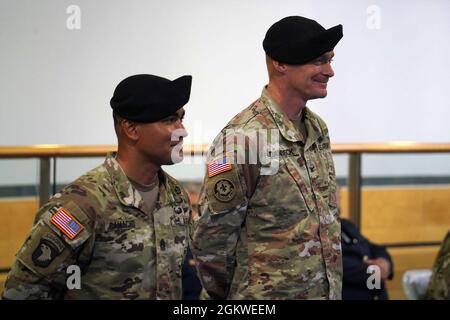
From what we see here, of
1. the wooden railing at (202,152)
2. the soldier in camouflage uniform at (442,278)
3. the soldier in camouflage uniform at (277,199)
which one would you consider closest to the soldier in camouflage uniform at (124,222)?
the soldier in camouflage uniform at (277,199)

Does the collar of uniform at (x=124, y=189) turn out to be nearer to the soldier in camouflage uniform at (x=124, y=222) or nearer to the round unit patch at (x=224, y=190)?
the soldier in camouflage uniform at (x=124, y=222)

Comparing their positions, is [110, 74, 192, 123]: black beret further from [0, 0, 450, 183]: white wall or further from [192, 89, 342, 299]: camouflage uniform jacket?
[0, 0, 450, 183]: white wall

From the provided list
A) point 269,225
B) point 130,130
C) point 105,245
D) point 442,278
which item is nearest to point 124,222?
point 105,245

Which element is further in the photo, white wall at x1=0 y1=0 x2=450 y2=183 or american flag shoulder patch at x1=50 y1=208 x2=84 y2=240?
white wall at x1=0 y1=0 x2=450 y2=183

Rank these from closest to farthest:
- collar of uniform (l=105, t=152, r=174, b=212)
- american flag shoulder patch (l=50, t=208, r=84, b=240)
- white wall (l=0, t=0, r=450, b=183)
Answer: american flag shoulder patch (l=50, t=208, r=84, b=240), collar of uniform (l=105, t=152, r=174, b=212), white wall (l=0, t=0, r=450, b=183)

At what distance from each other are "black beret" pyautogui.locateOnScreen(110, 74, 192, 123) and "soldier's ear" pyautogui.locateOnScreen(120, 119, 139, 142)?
14mm

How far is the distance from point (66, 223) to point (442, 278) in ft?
3.09

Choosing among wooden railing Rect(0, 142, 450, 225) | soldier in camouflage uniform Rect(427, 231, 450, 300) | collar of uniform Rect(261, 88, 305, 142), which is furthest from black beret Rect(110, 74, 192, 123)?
wooden railing Rect(0, 142, 450, 225)

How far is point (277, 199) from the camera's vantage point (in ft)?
6.01

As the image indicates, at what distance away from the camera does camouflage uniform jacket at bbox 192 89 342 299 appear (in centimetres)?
183

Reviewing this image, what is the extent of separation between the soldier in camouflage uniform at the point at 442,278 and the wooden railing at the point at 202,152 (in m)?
1.19

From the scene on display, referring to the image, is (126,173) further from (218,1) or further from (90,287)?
(218,1)

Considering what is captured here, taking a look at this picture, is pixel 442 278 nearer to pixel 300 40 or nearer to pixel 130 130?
pixel 300 40

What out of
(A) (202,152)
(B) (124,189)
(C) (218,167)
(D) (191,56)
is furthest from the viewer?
(A) (202,152)
